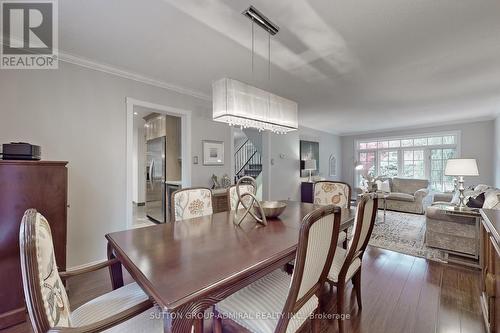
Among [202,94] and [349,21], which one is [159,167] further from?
[349,21]

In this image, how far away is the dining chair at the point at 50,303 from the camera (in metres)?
0.71

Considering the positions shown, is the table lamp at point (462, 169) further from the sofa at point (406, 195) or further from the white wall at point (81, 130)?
the white wall at point (81, 130)

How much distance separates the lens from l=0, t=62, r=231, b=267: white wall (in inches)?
88.3

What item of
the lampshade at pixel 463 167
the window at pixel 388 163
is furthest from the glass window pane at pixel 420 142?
the lampshade at pixel 463 167

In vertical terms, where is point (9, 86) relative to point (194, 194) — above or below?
above

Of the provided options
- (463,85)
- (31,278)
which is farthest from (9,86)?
(463,85)

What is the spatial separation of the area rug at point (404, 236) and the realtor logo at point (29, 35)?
4.71 metres

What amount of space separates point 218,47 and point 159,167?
3.29 m

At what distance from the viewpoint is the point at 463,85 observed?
11.2ft

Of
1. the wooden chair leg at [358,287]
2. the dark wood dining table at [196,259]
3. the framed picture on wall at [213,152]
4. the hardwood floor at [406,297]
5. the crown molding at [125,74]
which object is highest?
the crown molding at [125,74]

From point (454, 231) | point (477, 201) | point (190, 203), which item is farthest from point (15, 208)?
point (477, 201)

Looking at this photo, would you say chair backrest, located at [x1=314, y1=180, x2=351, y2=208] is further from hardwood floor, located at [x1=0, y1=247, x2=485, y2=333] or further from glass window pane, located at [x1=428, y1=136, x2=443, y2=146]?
glass window pane, located at [x1=428, y1=136, x2=443, y2=146]

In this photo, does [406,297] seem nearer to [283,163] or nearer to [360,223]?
[360,223]

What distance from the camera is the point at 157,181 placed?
496 cm
